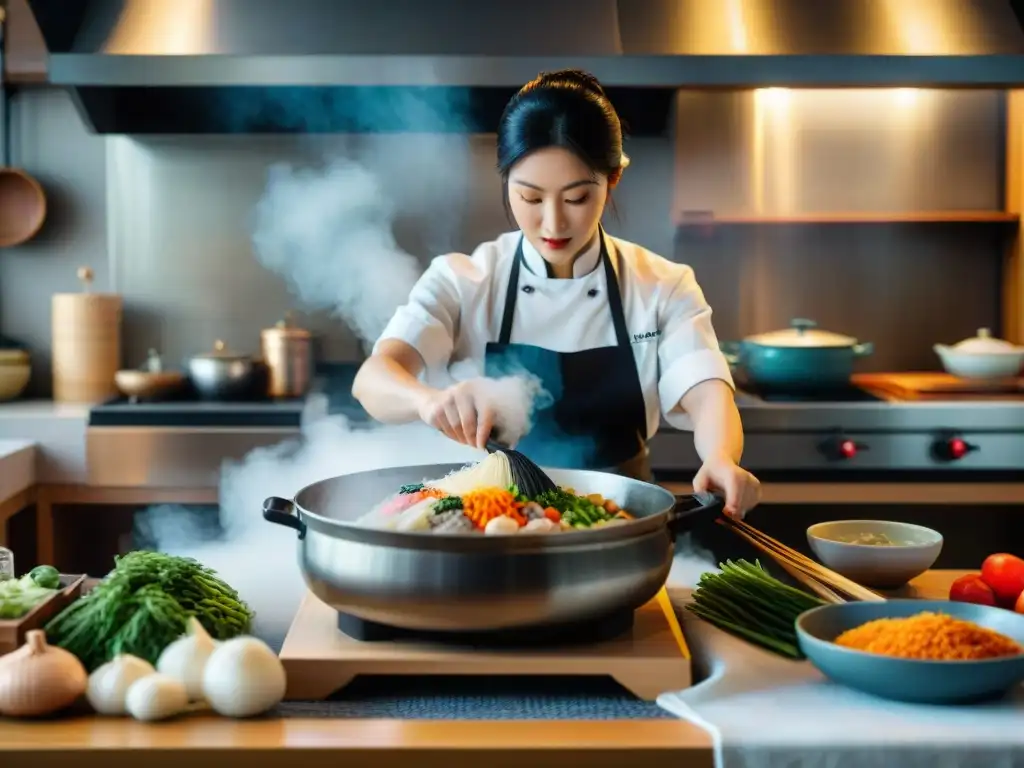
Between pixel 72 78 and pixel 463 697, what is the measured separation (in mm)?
2694

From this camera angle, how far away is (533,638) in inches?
55.4

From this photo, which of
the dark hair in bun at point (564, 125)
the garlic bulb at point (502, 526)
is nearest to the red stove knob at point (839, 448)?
the dark hair in bun at point (564, 125)

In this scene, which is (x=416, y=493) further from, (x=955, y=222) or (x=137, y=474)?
(x=955, y=222)

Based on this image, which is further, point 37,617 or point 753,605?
point 753,605

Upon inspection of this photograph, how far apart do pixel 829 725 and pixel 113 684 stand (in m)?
0.79

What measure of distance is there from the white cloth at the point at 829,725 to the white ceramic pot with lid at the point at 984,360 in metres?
2.44

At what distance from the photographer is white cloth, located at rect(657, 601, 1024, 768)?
3.85ft

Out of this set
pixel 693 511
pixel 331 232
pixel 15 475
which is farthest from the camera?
pixel 331 232

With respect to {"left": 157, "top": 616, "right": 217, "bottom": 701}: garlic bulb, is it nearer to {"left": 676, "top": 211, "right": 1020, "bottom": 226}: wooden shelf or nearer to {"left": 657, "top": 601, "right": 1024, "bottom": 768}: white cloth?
{"left": 657, "top": 601, "right": 1024, "bottom": 768}: white cloth

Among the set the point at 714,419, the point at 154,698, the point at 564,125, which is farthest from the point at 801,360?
the point at 154,698

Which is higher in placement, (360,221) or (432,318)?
(360,221)

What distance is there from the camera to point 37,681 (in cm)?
124

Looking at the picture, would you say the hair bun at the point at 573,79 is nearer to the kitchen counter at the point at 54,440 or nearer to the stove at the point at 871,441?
the stove at the point at 871,441

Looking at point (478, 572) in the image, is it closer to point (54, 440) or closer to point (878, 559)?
point (878, 559)
